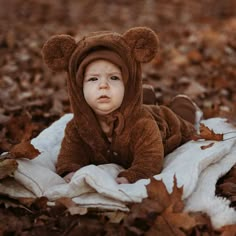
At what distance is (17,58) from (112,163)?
3.25m

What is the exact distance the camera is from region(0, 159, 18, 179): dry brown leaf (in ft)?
7.68

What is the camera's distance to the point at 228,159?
8.71 feet

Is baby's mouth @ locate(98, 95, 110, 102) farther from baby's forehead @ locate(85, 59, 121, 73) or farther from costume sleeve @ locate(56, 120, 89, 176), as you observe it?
costume sleeve @ locate(56, 120, 89, 176)

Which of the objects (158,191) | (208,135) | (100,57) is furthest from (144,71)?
(158,191)

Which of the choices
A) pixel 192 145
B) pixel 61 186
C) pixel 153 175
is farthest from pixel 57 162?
pixel 192 145

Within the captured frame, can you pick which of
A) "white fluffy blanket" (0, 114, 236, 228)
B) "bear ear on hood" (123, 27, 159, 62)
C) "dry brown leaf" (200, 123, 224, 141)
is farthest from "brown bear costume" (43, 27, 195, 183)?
"dry brown leaf" (200, 123, 224, 141)

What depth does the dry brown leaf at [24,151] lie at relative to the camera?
248 cm

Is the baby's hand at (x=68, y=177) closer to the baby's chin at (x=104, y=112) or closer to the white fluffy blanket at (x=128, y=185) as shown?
the white fluffy blanket at (x=128, y=185)

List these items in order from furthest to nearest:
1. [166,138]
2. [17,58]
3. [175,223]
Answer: [17,58], [166,138], [175,223]

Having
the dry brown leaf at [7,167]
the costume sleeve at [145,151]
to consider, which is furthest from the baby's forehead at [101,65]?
the dry brown leaf at [7,167]

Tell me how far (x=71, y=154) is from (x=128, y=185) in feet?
1.50

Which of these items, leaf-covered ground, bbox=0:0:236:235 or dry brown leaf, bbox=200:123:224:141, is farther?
dry brown leaf, bbox=200:123:224:141

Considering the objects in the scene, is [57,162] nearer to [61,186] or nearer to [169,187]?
[61,186]

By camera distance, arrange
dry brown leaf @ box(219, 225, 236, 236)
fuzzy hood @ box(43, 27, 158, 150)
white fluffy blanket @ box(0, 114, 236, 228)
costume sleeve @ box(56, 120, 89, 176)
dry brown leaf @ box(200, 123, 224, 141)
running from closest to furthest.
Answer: dry brown leaf @ box(219, 225, 236, 236) < white fluffy blanket @ box(0, 114, 236, 228) < fuzzy hood @ box(43, 27, 158, 150) < costume sleeve @ box(56, 120, 89, 176) < dry brown leaf @ box(200, 123, 224, 141)
